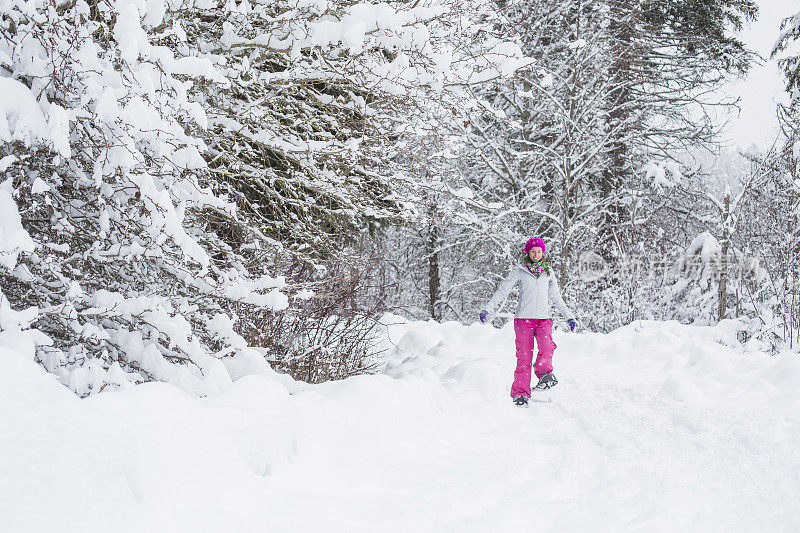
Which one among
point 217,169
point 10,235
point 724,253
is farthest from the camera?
point 724,253

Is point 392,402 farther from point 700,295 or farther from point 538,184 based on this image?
point 700,295

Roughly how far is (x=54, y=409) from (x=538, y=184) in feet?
43.3

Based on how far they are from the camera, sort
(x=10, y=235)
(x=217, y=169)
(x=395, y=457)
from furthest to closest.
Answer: (x=217, y=169) → (x=395, y=457) → (x=10, y=235)

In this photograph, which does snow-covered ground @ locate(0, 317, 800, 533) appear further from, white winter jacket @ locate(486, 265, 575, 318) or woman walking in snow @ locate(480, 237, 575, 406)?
white winter jacket @ locate(486, 265, 575, 318)

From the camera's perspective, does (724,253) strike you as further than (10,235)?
Yes

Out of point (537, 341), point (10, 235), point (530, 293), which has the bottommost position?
point (537, 341)

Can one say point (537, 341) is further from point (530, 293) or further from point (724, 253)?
point (724, 253)

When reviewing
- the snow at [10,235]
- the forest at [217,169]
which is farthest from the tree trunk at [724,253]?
the snow at [10,235]

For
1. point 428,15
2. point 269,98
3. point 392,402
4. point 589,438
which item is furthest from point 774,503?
point 269,98

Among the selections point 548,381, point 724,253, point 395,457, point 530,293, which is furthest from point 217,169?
point 724,253

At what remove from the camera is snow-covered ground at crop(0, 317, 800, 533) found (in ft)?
6.54

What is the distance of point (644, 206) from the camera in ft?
45.8

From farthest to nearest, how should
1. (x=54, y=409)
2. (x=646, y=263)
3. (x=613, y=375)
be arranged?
(x=646, y=263)
(x=613, y=375)
(x=54, y=409)

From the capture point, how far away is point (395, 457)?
352 centimetres
